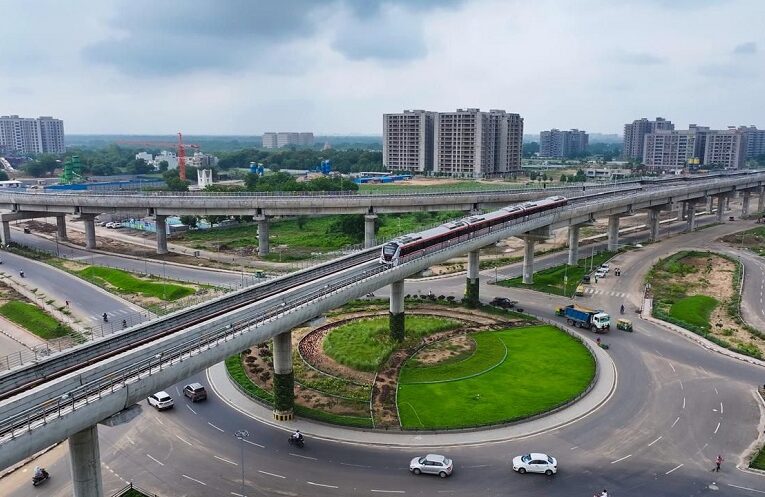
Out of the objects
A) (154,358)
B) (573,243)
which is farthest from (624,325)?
(154,358)

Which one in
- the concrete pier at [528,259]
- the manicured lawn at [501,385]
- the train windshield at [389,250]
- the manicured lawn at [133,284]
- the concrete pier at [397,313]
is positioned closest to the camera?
the manicured lawn at [501,385]

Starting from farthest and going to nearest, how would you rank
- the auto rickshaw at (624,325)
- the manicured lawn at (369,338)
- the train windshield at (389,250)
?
the auto rickshaw at (624,325) < the train windshield at (389,250) < the manicured lawn at (369,338)

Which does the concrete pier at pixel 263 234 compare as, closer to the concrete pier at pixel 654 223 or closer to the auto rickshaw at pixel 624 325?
the auto rickshaw at pixel 624 325

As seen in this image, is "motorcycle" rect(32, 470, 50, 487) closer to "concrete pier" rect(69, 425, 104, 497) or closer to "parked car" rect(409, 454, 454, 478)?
"concrete pier" rect(69, 425, 104, 497)

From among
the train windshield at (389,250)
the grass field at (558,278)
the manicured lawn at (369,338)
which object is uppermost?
the train windshield at (389,250)

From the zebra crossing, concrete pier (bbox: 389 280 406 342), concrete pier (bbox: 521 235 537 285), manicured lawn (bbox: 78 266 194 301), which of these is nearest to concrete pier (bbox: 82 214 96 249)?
manicured lawn (bbox: 78 266 194 301)

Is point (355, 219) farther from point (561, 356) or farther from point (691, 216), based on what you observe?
point (691, 216)

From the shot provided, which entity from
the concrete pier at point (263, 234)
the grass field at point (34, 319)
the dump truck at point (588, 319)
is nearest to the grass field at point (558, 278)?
the dump truck at point (588, 319)

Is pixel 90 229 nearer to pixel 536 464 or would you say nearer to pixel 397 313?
pixel 397 313
